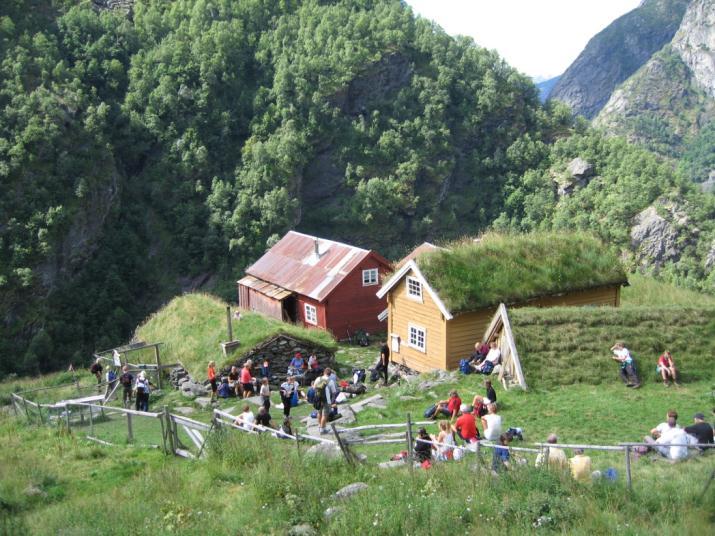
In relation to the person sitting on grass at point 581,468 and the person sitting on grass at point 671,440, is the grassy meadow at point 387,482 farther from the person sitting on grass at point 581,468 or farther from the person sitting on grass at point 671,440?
the person sitting on grass at point 581,468

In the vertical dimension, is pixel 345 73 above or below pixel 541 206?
above

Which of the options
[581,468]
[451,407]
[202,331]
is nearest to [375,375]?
[451,407]

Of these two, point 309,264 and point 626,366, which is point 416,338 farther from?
point 309,264

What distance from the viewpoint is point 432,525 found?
9.19 m

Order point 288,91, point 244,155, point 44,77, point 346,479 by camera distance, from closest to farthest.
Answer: point 346,479 → point 44,77 → point 244,155 → point 288,91

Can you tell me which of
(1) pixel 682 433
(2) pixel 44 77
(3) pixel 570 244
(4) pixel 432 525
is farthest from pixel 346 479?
(2) pixel 44 77

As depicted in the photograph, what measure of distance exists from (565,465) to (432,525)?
2.47 meters

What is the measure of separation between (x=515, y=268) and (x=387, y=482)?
55.7ft

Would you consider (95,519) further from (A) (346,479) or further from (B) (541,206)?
(B) (541,206)

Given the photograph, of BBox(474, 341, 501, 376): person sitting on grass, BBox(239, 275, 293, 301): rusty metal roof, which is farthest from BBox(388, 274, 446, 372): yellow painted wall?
BBox(239, 275, 293, 301): rusty metal roof

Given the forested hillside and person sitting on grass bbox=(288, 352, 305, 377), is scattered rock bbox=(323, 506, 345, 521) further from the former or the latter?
the forested hillside

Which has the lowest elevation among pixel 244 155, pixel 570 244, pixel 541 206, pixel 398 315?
pixel 398 315

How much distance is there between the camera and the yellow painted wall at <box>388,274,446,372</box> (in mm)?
25875

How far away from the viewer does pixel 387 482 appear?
1048cm
